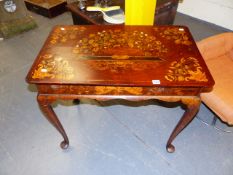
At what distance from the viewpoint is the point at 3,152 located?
4.95 ft

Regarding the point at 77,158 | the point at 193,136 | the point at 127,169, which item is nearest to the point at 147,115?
the point at 193,136

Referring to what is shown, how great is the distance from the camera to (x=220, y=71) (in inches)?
62.5

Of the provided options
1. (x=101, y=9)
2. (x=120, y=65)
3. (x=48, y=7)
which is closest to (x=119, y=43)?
(x=120, y=65)

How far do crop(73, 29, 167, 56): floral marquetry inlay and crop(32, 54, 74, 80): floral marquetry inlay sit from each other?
0.13 m

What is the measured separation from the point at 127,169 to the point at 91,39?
90 cm

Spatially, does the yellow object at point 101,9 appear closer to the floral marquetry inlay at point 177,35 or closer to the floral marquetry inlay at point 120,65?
the floral marquetry inlay at point 177,35

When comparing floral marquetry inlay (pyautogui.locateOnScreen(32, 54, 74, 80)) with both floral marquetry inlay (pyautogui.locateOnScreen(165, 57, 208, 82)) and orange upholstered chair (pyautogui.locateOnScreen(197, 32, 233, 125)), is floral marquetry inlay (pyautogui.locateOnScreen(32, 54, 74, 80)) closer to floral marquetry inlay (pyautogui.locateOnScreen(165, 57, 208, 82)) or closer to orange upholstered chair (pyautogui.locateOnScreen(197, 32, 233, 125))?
floral marquetry inlay (pyautogui.locateOnScreen(165, 57, 208, 82))

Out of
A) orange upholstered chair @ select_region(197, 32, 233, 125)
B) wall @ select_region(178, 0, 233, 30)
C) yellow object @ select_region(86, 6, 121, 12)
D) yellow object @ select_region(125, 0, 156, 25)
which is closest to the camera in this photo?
orange upholstered chair @ select_region(197, 32, 233, 125)

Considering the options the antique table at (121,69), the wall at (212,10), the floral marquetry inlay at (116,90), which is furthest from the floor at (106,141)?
the wall at (212,10)

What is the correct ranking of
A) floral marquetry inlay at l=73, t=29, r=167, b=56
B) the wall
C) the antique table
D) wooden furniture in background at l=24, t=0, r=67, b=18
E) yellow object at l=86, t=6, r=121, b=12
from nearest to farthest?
the antique table, floral marquetry inlay at l=73, t=29, r=167, b=56, yellow object at l=86, t=6, r=121, b=12, the wall, wooden furniture in background at l=24, t=0, r=67, b=18

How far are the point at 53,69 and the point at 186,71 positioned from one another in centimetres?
69

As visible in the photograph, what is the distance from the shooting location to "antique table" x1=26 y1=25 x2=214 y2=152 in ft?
3.34

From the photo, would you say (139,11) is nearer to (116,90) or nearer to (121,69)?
(121,69)

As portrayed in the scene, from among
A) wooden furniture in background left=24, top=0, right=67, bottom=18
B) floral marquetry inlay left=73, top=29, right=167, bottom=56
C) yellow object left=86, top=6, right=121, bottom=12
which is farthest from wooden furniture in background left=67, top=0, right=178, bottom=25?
wooden furniture in background left=24, top=0, right=67, bottom=18
